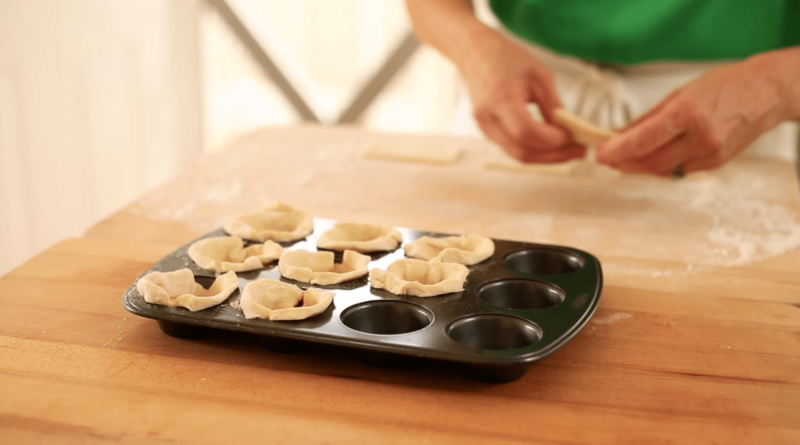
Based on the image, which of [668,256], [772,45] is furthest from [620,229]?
[772,45]

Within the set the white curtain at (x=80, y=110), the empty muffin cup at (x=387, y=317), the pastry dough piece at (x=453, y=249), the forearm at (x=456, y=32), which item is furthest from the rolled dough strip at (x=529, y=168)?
the white curtain at (x=80, y=110)

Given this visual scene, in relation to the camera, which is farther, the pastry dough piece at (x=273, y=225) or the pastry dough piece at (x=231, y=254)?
the pastry dough piece at (x=273, y=225)

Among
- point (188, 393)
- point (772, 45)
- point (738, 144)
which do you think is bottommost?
point (188, 393)

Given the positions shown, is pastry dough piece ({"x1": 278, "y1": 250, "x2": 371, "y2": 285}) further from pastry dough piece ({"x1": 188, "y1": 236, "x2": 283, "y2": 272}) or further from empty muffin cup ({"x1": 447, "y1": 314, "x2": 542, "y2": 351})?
empty muffin cup ({"x1": 447, "y1": 314, "x2": 542, "y2": 351})

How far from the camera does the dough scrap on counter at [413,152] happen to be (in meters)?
1.97

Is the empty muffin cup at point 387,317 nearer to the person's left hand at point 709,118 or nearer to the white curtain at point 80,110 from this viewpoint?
the person's left hand at point 709,118

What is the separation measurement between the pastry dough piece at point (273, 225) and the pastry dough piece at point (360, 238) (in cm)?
6

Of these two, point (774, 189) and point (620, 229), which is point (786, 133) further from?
point (620, 229)

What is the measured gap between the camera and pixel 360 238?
130 cm

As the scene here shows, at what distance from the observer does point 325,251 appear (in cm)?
121

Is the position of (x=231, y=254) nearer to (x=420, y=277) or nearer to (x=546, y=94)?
(x=420, y=277)

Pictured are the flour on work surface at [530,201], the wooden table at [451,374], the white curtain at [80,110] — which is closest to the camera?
the wooden table at [451,374]

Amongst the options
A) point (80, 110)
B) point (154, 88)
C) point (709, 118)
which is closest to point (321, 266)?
point (709, 118)

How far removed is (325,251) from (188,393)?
40 cm
